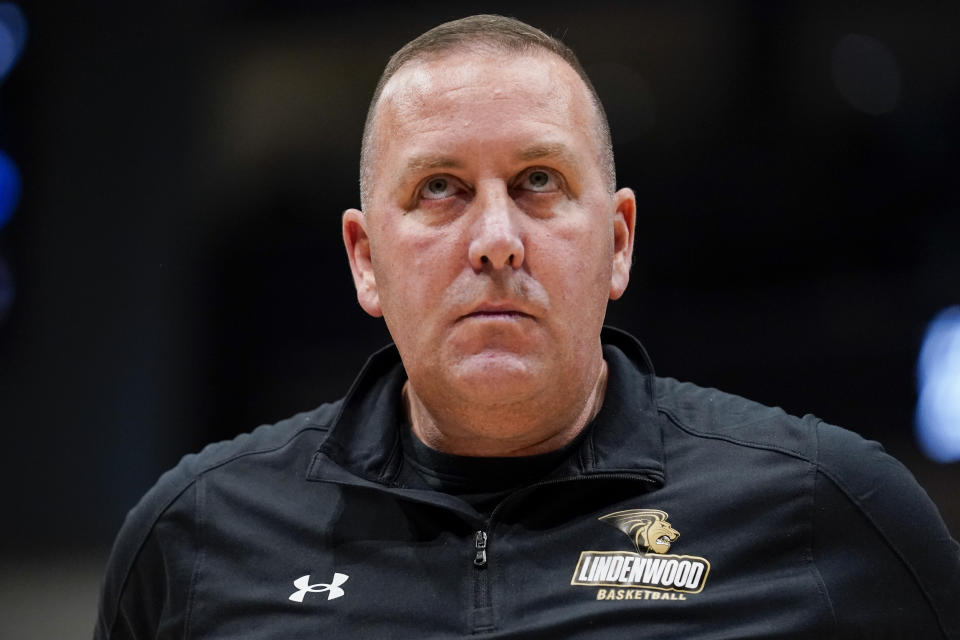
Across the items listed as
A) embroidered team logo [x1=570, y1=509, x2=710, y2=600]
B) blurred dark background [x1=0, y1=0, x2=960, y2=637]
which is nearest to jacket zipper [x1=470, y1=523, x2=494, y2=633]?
embroidered team logo [x1=570, y1=509, x2=710, y2=600]

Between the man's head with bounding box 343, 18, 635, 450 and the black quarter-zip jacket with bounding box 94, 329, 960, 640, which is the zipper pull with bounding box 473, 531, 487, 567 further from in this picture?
the man's head with bounding box 343, 18, 635, 450

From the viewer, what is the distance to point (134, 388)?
3.89 m

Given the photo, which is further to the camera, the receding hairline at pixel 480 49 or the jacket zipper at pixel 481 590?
the receding hairline at pixel 480 49

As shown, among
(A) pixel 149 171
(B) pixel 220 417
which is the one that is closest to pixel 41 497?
(B) pixel 220 417

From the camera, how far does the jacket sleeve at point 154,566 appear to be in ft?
6.14

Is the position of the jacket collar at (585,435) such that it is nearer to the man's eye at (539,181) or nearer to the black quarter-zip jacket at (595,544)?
the black quarter-zip jacket at (595,544)

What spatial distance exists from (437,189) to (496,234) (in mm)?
167

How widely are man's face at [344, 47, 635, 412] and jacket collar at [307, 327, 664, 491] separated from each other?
0.09 m

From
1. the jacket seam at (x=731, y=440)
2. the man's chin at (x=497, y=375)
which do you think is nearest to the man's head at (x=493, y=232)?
the man's chin at (x=497, y=375)

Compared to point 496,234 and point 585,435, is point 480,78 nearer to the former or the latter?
point 496,234

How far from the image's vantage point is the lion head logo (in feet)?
5.44

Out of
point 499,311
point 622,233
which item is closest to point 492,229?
point 499,311

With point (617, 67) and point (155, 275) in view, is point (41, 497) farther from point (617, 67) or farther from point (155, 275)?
point (617, 67)

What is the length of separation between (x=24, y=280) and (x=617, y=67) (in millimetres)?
2169
